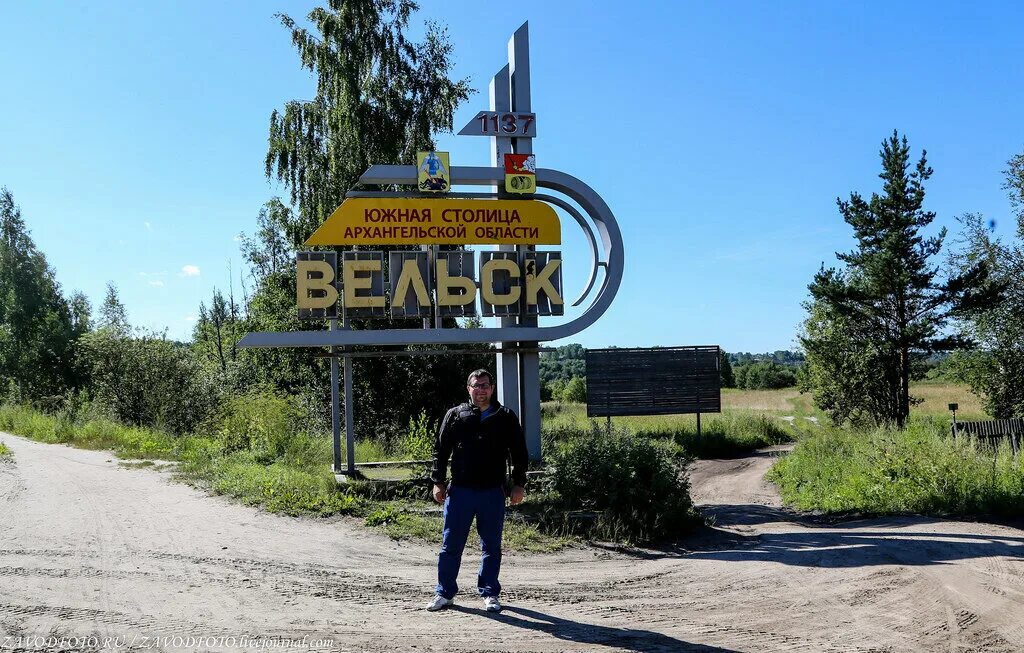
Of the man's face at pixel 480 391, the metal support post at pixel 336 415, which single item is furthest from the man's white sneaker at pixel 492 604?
the metal support post at pixel 336 415

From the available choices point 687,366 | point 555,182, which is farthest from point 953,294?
point 555,182

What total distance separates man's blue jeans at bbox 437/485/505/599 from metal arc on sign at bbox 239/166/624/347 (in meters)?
5.58

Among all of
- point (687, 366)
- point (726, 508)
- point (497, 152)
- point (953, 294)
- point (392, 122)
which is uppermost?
point (392, 122)

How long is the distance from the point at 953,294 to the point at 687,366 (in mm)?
9244

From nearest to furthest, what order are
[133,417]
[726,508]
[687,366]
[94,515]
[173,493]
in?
1. [94,515]
2. [173,493]
3. [726,508]
4. [687,366]
5. [133,417]

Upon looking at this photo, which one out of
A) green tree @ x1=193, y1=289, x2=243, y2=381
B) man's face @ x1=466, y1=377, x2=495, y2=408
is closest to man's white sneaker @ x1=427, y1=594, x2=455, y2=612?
man's face @ x1=466, y1=377, x2=495, y2=408

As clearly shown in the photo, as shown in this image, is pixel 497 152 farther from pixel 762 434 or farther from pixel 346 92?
pixel 762 434

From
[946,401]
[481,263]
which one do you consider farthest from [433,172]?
[946,401]

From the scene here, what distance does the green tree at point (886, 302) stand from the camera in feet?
70.8

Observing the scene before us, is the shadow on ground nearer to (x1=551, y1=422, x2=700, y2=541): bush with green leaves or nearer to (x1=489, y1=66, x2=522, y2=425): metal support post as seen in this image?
(x1=551, y1=422, x2=700, y2=541): bush with green leaves

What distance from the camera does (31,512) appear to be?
9484 millimetres

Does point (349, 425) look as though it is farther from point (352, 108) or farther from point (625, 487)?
point (352, 108)

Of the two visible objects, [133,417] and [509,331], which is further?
[133,417]

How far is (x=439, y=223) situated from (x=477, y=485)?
664 centimetres
